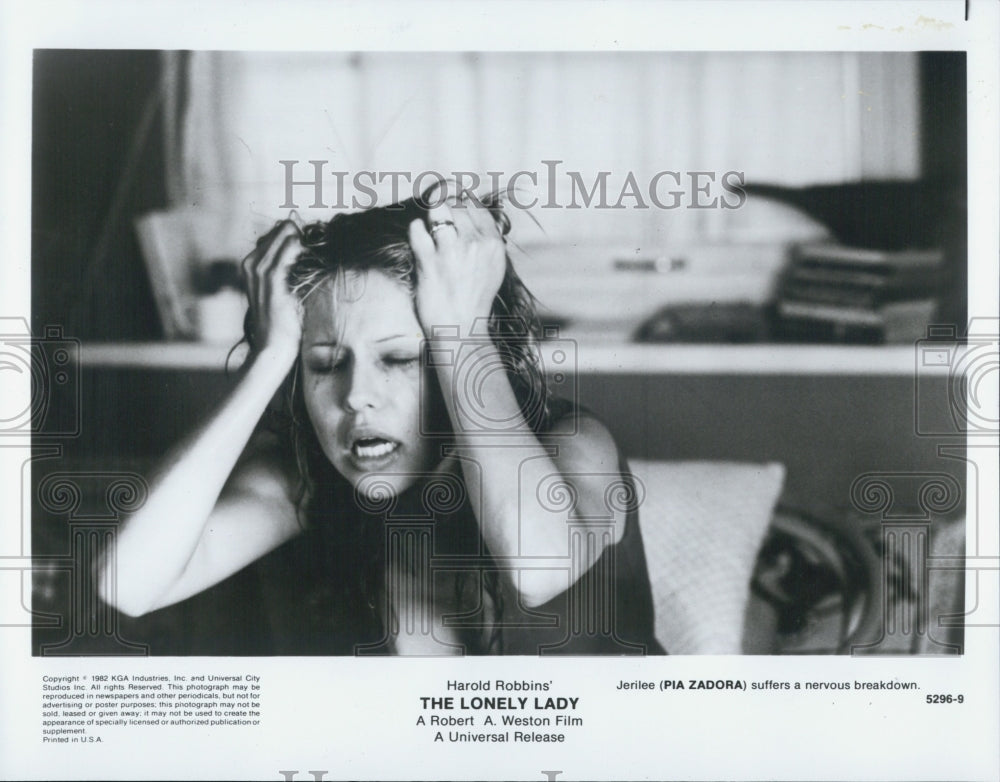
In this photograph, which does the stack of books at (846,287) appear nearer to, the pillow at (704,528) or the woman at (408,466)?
the pillow at (704,528)

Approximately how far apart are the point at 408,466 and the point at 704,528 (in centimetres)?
58

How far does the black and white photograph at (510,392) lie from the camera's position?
1953 mm

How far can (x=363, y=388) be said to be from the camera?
1.94m

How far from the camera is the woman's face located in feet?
6.36

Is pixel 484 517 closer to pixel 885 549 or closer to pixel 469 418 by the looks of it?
pixel 469 418

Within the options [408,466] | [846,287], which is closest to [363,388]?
[408,466]

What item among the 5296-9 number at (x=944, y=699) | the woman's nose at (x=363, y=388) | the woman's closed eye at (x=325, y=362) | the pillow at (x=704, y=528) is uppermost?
the woman's closed eye at (x=325, y=362)

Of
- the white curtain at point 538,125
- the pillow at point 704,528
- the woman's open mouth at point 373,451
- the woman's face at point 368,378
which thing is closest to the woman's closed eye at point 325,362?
the woman's face at point 368,378

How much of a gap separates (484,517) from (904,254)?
3.09 feet

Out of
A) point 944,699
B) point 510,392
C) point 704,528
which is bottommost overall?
point 944,699

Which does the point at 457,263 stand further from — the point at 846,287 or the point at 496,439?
the point at 846,287

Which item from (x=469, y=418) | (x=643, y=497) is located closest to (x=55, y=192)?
(x=469, y=418)

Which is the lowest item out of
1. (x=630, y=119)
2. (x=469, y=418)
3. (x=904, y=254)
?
(x=469, y=418)

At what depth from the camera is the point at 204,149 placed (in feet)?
6.41
